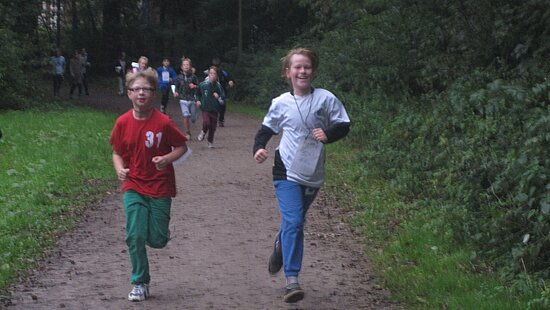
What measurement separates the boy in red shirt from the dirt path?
438mm

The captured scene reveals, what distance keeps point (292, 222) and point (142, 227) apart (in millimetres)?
1150

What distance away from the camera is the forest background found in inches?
281

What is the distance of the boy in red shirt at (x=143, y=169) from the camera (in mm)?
6555

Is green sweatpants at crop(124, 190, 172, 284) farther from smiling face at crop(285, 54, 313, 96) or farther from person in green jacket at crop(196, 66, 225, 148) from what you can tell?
person in green jacket at crop(196, 66, 225, 148)

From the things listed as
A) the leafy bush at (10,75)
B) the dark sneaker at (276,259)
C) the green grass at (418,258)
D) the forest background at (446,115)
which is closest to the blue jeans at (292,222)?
the dark sneaker at (276,259)

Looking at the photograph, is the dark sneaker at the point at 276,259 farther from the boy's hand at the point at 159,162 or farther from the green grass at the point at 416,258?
the boy's hand at the point at 159,162

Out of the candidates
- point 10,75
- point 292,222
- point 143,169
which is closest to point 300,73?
point 292,222

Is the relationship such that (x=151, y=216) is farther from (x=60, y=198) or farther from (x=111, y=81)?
(x=111, y=81)

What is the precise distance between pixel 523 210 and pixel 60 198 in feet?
21.0

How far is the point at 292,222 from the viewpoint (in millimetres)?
6453

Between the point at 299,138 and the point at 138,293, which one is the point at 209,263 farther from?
the point at 299,138

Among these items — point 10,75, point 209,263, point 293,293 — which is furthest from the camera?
point 10,75

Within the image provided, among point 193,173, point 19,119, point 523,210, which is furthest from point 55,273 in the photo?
point 19,119

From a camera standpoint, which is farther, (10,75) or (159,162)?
(10,75)
